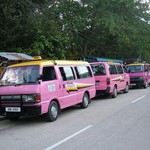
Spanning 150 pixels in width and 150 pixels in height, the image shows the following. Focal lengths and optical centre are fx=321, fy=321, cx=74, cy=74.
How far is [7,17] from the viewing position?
735 inches

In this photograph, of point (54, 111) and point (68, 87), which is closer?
point (54, 111)

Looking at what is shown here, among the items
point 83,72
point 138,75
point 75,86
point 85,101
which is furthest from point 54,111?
point 138,75

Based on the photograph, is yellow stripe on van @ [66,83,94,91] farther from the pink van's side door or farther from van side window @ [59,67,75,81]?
van side window @ [59,67,75,81]

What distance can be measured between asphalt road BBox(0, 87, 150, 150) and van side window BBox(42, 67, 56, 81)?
4.68 feet

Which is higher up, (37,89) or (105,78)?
(105,78)

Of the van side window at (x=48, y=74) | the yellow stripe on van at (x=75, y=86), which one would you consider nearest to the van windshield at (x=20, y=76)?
the van side window at (x=48, y=74)

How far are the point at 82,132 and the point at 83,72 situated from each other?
5625mm

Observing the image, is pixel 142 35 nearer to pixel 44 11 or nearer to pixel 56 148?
pixel 44 11

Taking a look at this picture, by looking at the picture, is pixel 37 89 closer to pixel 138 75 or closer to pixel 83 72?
pixel 83 72

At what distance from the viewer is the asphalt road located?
7086 millimetres

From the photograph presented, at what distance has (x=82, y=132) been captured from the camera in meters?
8.45

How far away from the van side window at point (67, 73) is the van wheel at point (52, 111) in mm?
1286

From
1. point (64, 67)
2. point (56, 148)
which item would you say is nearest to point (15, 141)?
point (56, 148)

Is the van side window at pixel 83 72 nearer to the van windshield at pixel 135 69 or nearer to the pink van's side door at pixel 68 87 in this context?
the pink van's side door at pixel 68 87
